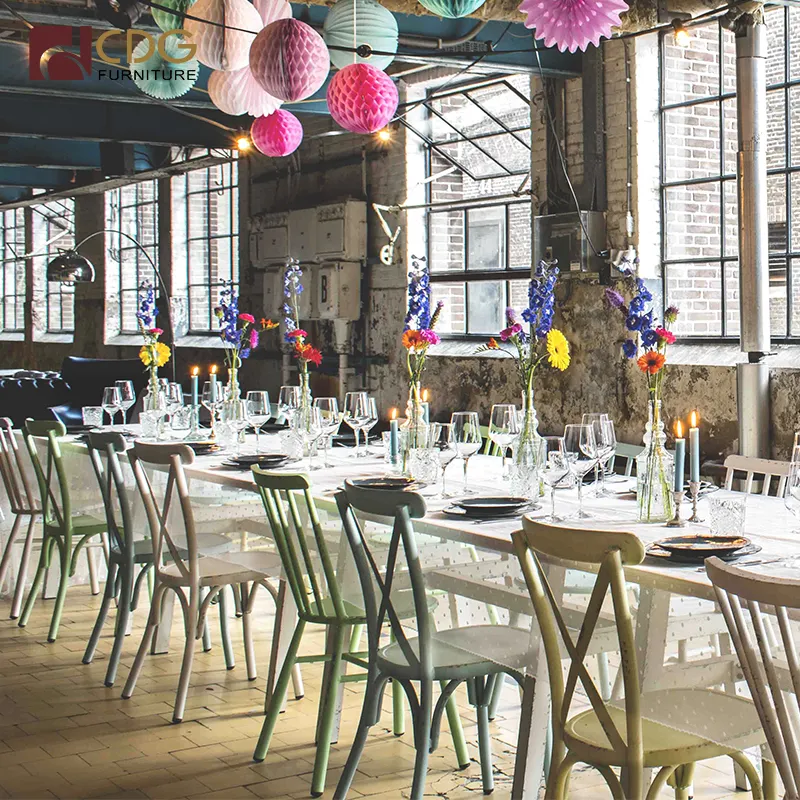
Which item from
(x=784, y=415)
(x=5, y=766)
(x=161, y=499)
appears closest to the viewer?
(x=5, y=766)

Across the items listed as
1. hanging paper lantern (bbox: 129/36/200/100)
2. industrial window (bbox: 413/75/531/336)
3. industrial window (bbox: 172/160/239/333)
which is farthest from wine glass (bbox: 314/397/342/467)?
industrial window (bbox: 172/160/239/333)

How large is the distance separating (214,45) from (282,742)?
2485 millimetres

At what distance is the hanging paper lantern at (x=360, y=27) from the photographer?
14.3 feet

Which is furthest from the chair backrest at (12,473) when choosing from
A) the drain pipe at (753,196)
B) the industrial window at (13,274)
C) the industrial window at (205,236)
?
the industrial window at (13,274)

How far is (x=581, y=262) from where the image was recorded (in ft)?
23.4

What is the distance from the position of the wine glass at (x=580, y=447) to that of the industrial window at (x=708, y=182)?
3422mm

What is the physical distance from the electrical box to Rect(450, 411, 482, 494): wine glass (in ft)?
10.6

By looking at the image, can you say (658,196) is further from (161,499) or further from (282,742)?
(282,742)

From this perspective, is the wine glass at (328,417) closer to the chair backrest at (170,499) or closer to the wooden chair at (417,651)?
the chair backrest at (170,499)

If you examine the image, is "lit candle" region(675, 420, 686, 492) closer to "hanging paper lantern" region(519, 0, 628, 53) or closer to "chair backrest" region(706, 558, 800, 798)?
"chair backrest" region(706, 558, 800, 798)

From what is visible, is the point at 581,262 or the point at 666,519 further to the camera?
the point at 581,262

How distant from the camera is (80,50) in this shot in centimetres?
725

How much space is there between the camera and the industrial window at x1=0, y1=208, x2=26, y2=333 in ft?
58.3

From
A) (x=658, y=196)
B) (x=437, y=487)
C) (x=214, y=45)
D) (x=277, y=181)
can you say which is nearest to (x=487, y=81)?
(x=658, y=196)
